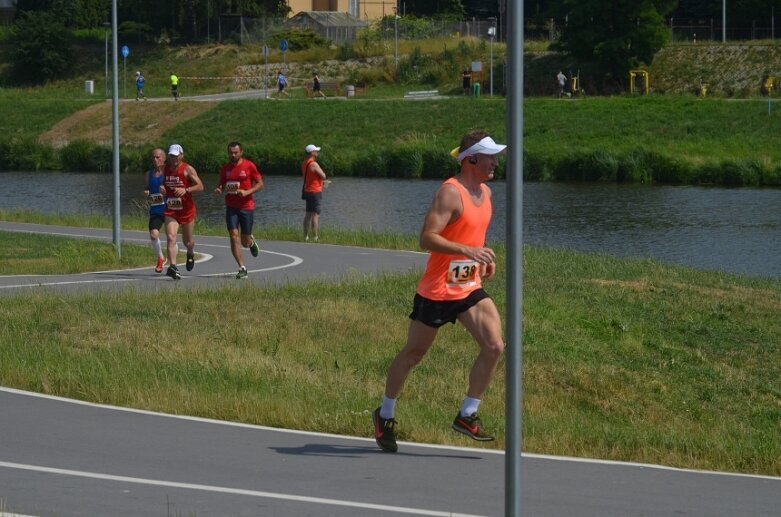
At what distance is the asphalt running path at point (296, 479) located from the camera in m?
7.98

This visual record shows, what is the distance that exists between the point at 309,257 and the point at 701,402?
1192 cm

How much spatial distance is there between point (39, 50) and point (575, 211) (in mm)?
56174

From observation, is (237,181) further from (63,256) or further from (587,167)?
(587,167)

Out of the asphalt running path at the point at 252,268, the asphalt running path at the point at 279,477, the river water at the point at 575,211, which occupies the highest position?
the asphalt running path at the point at 279,477

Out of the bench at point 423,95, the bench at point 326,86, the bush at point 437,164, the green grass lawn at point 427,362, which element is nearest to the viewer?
the green grass lawn at point 427,362

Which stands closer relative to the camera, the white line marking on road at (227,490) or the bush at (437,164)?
the white line marking on road at (227,490)

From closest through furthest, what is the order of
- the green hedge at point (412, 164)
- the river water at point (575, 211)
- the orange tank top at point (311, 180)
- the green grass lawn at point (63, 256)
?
the green grass lawn at point (63, 256)
the orange tank top at point (311, 180)
the river water at point (575, 211)
the green hedge at point (412, 164)

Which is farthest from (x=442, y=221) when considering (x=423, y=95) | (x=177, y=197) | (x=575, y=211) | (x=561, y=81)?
(x=423, y=95)

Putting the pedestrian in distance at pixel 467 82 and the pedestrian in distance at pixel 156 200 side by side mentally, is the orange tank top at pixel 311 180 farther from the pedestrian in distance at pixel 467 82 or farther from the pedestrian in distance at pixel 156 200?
the pedestrian in distance at pixel 467 82

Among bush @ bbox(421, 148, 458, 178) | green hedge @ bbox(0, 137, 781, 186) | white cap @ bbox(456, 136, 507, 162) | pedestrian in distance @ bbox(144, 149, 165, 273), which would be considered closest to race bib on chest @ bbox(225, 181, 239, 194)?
pedestrian in distance @ bbox(144, 149, 165, 273)

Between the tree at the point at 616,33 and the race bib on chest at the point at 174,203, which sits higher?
the tree at the point at 616,33

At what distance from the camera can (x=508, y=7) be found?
5.94 meters

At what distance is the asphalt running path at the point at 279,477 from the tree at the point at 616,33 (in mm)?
62538

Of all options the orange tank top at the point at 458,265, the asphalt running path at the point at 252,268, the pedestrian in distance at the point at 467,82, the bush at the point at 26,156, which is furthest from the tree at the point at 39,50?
the orange tank top at the point at 458,265
